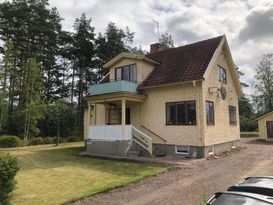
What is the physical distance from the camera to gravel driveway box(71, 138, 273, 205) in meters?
7.42

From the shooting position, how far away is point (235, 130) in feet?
67.5

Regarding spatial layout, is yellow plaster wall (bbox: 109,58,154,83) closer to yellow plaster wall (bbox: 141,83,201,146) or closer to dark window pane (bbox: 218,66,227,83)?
yellow plaster wall (bbox: 141,83,201,146)

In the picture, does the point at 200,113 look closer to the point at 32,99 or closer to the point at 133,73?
the point at 133,73

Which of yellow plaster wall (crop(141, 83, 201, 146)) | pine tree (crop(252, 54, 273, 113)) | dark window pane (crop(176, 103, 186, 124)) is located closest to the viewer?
yellow plaster wall (crop(141, 83, 201, 146))

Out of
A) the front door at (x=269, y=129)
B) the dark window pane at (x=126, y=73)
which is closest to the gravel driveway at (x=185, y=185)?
the dark window pane at (x=126, y=73)

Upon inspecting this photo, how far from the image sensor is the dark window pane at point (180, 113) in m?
15.8

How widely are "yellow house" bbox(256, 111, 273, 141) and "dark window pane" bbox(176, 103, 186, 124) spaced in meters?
16.7

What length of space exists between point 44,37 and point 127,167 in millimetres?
30449

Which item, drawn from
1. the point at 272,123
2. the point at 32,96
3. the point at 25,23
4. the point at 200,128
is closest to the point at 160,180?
the point at 200,128

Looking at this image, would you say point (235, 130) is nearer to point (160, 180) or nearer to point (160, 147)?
point (160, 147)

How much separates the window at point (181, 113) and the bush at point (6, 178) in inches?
444

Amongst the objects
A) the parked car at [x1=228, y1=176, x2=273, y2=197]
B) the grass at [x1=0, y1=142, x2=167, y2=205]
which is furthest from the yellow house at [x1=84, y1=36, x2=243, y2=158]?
the parked car at [x1=228, y1=176, x2=273, y2=197]

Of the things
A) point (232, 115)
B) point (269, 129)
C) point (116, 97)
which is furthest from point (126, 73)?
point (269, 129)

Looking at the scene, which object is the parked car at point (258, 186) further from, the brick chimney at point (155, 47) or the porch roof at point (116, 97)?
the brick chimney at point (155, 47)
